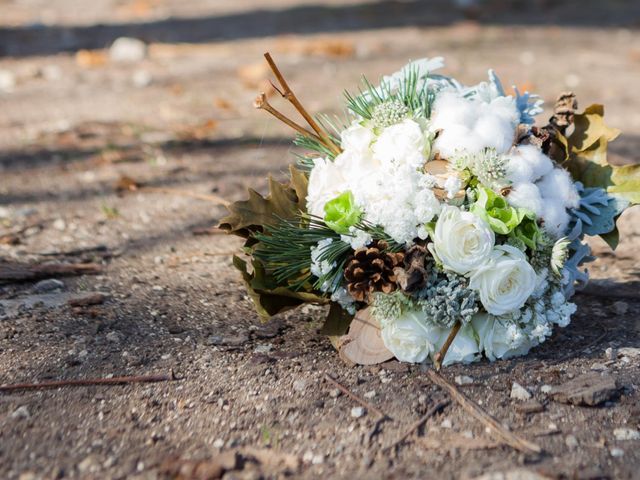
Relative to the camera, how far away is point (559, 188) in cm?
227

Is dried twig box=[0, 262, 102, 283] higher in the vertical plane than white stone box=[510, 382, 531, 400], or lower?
lower

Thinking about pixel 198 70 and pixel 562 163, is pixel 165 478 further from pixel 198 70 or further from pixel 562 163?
pixel 198 70

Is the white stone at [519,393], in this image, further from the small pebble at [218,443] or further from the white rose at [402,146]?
the small pebble at [218,443]

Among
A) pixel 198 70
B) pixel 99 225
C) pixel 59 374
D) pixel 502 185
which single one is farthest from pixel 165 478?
pixel 198 70

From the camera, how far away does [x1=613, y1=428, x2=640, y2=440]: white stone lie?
1.91 m

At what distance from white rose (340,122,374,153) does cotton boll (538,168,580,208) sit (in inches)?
19.0

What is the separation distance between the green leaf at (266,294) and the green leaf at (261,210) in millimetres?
124

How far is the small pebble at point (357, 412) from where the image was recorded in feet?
6.51

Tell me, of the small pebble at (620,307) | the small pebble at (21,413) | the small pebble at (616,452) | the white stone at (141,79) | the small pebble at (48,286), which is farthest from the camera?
the white stone at (141,79)

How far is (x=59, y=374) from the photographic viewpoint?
2156 mm

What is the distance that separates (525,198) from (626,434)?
2.07ft

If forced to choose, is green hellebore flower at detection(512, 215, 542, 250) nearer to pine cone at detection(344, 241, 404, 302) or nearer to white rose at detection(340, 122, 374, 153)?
pine cone at detection(344, 241, 404, 302)

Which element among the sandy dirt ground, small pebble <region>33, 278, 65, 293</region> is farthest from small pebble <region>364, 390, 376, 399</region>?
small pebble <region>33, 278, 65, 293</region>

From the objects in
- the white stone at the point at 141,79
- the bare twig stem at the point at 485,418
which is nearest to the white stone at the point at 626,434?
the bare twig stem at the point at 485,418
